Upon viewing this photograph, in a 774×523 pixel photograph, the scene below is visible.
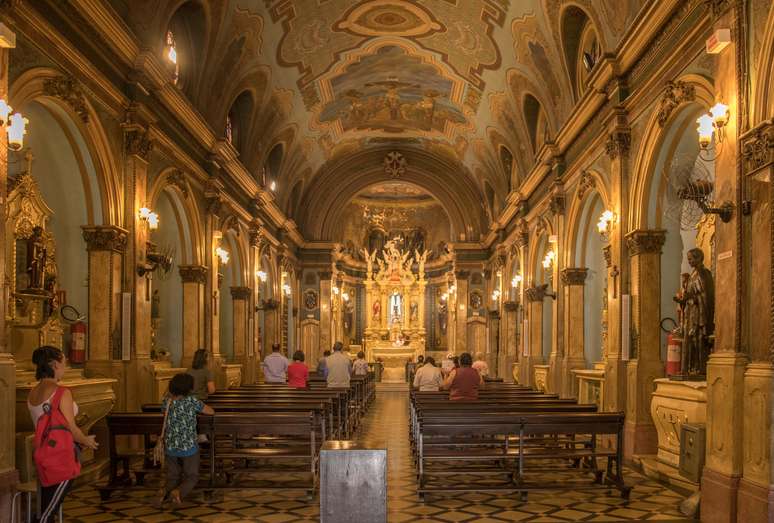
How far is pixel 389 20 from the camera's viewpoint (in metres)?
19.1

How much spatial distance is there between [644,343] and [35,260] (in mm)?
9022

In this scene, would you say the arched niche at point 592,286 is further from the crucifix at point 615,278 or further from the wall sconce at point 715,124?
the wall sconce at point 715,124

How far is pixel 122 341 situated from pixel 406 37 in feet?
39.1

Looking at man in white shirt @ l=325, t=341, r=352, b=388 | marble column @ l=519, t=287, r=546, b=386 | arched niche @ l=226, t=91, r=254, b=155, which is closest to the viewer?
man in white shirt @ l=325, t=341, r=352, b=388

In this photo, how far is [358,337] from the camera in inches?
1575

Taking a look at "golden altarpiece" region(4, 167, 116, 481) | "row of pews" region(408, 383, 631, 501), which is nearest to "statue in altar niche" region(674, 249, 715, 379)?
"row of pews" region(408, 383, 631, 501)

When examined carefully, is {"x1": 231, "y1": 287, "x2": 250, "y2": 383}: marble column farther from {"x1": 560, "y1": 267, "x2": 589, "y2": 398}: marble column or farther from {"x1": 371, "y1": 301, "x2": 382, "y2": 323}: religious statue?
{"x1": 371, "y1": 301, "x2": 382, "y2": 323}: religious statue

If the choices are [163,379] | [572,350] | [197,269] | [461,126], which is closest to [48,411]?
[163,379]

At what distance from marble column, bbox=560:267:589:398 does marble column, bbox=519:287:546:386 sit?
12.1 ft

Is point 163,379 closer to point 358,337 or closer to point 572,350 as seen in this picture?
point 572,350

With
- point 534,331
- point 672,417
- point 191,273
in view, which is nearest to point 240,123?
point 191,273

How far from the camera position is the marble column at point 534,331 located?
20.5 m

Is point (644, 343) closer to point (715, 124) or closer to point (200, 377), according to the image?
point (715, 124)

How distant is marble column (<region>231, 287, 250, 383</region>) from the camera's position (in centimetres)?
2100
